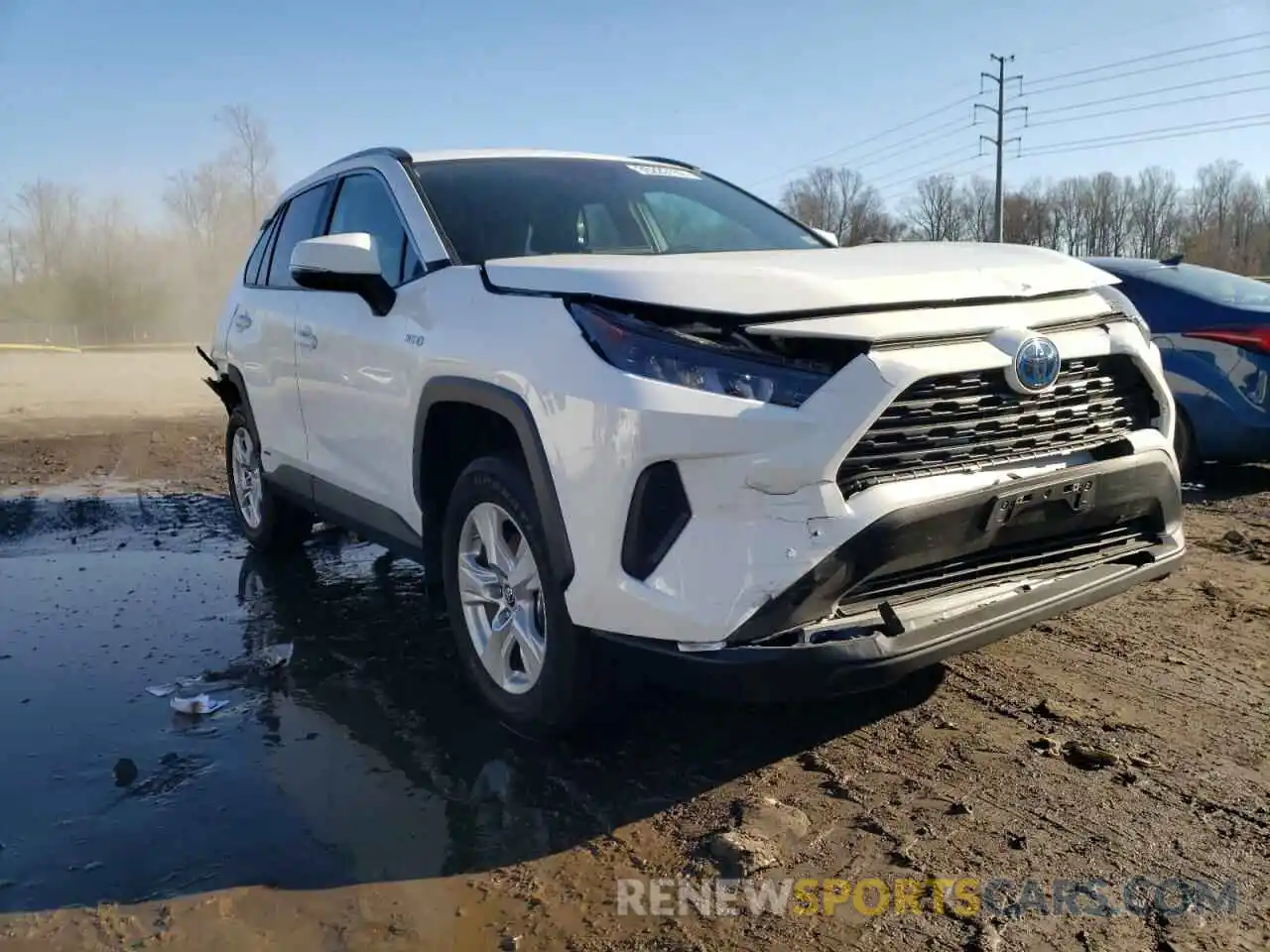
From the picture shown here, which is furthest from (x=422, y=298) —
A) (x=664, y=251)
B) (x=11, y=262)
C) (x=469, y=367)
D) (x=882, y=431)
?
(x=11, y=262)

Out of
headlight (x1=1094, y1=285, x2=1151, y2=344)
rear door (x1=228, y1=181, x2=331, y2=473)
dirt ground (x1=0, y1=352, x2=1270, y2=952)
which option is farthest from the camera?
rear door (x1=228, y1=181, x2=331, y2=473)

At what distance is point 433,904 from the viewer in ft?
8.29

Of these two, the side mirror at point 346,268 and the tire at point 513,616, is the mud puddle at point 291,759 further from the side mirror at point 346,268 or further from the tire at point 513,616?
the side mirror at point 346,268

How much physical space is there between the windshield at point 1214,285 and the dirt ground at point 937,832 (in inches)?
133

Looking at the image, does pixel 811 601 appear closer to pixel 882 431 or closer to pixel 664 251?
pixel 882 431

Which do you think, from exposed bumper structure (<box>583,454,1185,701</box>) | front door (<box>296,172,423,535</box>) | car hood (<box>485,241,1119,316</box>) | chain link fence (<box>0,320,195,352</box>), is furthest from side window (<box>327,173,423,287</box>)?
chain link fence (<box>0,320,195,352</box>)

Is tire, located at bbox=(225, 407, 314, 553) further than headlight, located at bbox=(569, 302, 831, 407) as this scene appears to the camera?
Yes

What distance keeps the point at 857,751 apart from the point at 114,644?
10.4 ft

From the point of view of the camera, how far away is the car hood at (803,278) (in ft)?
8.92

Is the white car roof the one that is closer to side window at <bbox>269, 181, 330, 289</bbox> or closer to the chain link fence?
side window at <bbox>269, 181, 330, 289</bbox>

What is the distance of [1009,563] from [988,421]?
0.44m

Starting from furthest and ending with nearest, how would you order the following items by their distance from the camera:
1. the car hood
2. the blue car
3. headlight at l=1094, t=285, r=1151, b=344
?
the blue car → headlight at l=1094, t=285, r=1151, b=344 → the car hood

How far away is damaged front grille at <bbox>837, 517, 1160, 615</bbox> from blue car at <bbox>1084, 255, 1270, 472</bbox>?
372 centimetres

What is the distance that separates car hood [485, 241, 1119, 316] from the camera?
8.92ft
